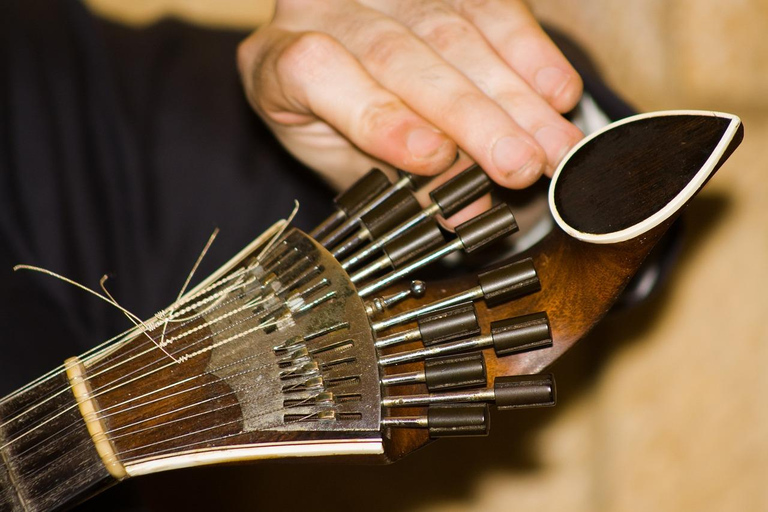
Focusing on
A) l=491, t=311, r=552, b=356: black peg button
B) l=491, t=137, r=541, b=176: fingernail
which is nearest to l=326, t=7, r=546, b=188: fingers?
l=491, t=137, r=541, b=176: fingernail

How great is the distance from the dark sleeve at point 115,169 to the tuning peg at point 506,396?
397 mm

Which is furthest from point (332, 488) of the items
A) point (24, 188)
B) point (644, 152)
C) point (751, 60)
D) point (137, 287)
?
point (751, 60)

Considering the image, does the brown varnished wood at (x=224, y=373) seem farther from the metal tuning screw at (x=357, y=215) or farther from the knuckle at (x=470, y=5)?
the knuckle at (x=470, y=5)

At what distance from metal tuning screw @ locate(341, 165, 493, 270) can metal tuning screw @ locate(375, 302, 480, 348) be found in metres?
0.05

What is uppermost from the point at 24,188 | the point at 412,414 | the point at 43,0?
the point at 43,0

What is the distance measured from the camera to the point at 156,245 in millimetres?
706

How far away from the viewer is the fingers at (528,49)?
462 millimetres

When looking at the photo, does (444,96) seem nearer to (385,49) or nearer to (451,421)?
(385,49)

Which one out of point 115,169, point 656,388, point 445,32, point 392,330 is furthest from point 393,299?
point 656,388

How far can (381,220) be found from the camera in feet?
1.33

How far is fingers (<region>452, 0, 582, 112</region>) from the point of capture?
0.46m

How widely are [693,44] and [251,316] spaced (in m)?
0.69

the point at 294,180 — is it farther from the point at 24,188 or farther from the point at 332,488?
the point at 332,488

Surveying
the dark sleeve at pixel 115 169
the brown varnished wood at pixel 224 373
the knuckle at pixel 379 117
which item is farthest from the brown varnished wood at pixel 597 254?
the dark sleeve at pixel 115 169
